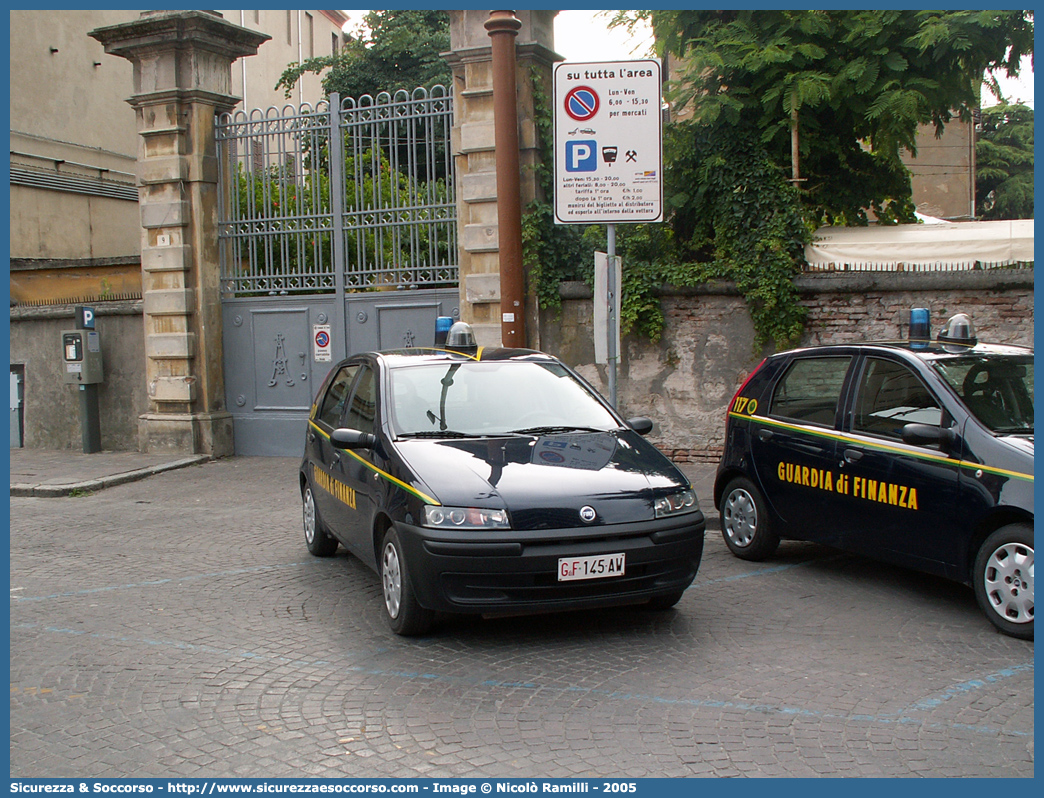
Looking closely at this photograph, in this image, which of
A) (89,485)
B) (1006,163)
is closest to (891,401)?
(89,485)

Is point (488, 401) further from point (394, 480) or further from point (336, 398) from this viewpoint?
point (336, 398)

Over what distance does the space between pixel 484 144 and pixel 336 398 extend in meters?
5.19

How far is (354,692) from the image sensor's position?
15.6 ft

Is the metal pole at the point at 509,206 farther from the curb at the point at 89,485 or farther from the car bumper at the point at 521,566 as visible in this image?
the car bumper at the point at 521,566

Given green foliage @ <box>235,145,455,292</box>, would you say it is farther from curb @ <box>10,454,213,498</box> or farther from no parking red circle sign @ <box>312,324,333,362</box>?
curb @ <box>10,454,213,498</box>

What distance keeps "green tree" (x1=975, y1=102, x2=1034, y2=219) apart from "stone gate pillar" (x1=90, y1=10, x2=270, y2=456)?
85.8 ft

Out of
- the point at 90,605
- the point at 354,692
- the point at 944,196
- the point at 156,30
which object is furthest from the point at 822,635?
the point at 944,196

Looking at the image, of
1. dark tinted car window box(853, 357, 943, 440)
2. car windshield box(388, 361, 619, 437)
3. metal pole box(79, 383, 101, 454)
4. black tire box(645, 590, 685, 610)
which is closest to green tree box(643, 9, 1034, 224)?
dark tinted car window box(853, 357, 943, 440)

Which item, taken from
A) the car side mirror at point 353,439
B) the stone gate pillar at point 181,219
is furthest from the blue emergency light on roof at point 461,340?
the stone gate pillar at point 181,219

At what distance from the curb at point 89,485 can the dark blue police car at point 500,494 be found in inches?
218

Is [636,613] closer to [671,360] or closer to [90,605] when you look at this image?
[90,605]

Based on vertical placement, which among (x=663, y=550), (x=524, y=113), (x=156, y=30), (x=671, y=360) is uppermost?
(x=156, y=30)

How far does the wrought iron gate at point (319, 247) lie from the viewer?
40.9 feet

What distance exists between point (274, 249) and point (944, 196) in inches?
848
